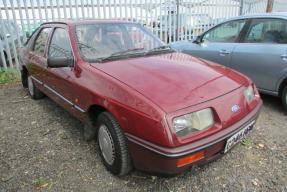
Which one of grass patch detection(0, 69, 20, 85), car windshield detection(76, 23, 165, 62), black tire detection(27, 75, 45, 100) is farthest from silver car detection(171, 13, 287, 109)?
grass patch detection(0, 69, 20, 85)

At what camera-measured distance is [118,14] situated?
24.9 ft

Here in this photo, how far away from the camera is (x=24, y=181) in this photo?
9.05 feet

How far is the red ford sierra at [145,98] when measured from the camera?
7.17 feet

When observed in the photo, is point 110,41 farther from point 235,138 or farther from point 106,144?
point 235,138

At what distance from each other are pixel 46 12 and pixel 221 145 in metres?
5.95

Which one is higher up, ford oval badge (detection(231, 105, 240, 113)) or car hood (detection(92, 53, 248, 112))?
car hood (detection(92, 53, 248, 112))

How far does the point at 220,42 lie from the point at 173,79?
2814mm

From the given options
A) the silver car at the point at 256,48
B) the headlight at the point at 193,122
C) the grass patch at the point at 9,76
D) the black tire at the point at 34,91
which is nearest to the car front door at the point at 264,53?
the silver car at the point at 256,48

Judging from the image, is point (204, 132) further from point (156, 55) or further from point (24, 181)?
point (24, 181)

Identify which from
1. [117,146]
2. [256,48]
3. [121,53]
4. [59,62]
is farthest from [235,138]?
[256,48]

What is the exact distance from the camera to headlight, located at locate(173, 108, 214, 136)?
217 centimetres

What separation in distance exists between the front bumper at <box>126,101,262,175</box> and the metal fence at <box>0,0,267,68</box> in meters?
5.56

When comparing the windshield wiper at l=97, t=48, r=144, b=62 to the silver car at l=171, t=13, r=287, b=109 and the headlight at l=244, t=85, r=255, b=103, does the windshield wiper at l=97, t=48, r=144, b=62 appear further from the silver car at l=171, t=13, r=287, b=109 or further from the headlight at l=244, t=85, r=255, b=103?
the silver car at l=171, t=13, r=287, b=109

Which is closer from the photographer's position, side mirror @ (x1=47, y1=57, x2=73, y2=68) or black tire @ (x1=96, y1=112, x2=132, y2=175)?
black tire @ (x1=96, y1=112, x2=132, y2=175)
